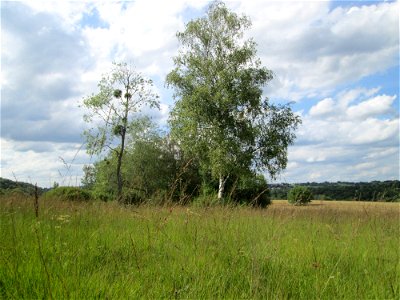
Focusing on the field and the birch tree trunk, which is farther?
the birch tree trunk

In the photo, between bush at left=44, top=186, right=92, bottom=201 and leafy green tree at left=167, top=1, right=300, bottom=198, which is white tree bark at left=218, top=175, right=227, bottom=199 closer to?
leafy green tree at left=167, top=1, right=300, bottom=198

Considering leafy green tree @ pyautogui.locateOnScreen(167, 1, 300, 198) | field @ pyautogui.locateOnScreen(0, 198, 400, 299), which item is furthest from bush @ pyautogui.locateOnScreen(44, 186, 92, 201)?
leafy green tree @ pyautogui.locateOnScreen(167, 1, 300, 198)

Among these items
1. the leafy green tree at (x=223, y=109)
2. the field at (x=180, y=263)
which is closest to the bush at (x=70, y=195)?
the field at (x=180, y=263)

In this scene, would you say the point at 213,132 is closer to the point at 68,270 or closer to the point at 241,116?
the point at 241,116

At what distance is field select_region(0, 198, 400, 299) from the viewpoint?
342 centimetres

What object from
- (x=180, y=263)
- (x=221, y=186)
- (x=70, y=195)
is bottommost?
(x=180, y=263)

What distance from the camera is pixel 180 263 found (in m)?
4.46

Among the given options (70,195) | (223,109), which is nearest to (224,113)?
(223,109)

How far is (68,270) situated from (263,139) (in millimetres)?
25493

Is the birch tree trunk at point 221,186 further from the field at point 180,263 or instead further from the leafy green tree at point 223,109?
the field at point 180,263

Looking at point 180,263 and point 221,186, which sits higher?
point 221,186

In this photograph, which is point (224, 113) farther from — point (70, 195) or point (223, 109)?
point (70, 195)

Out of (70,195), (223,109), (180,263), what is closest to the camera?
(180,263)

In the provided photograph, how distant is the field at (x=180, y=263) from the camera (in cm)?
342
